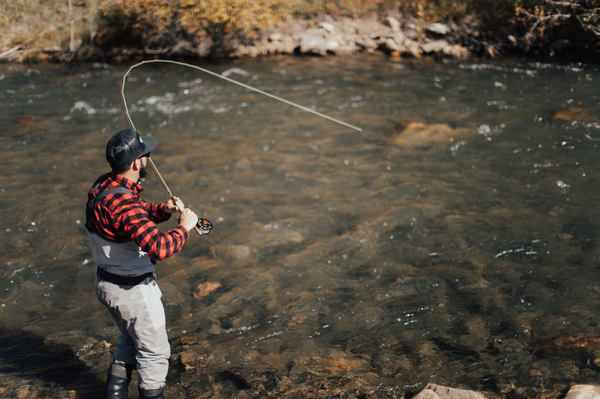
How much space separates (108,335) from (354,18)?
1494cm

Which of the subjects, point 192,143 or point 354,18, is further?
point 354,18

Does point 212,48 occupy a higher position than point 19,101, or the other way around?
point 212,48

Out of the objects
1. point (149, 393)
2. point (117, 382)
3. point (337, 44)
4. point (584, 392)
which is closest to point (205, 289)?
point (117, 382)

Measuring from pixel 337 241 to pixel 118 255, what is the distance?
336 cm

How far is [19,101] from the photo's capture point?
1066 centimetres

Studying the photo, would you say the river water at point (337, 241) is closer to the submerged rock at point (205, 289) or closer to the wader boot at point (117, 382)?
the submerged rock at point (205, 289)

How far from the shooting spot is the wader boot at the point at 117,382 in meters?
2.99

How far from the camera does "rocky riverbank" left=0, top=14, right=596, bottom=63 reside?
1366 centimetres

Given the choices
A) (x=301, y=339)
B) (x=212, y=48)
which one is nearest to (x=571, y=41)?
(x=212, y=48)

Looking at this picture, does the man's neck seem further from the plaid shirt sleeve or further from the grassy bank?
the grassy bank

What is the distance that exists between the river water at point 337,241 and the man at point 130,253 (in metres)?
0.55

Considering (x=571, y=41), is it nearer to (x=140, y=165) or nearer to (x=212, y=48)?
(x=212, y=48)

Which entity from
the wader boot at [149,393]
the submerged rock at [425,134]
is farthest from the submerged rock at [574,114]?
the wader boot at [149,393]

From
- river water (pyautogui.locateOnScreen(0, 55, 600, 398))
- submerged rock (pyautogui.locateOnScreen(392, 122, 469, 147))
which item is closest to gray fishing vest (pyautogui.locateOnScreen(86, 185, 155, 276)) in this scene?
Answer: river water (pyautogui.locateOnScreen(0, 55, 600, 398))
